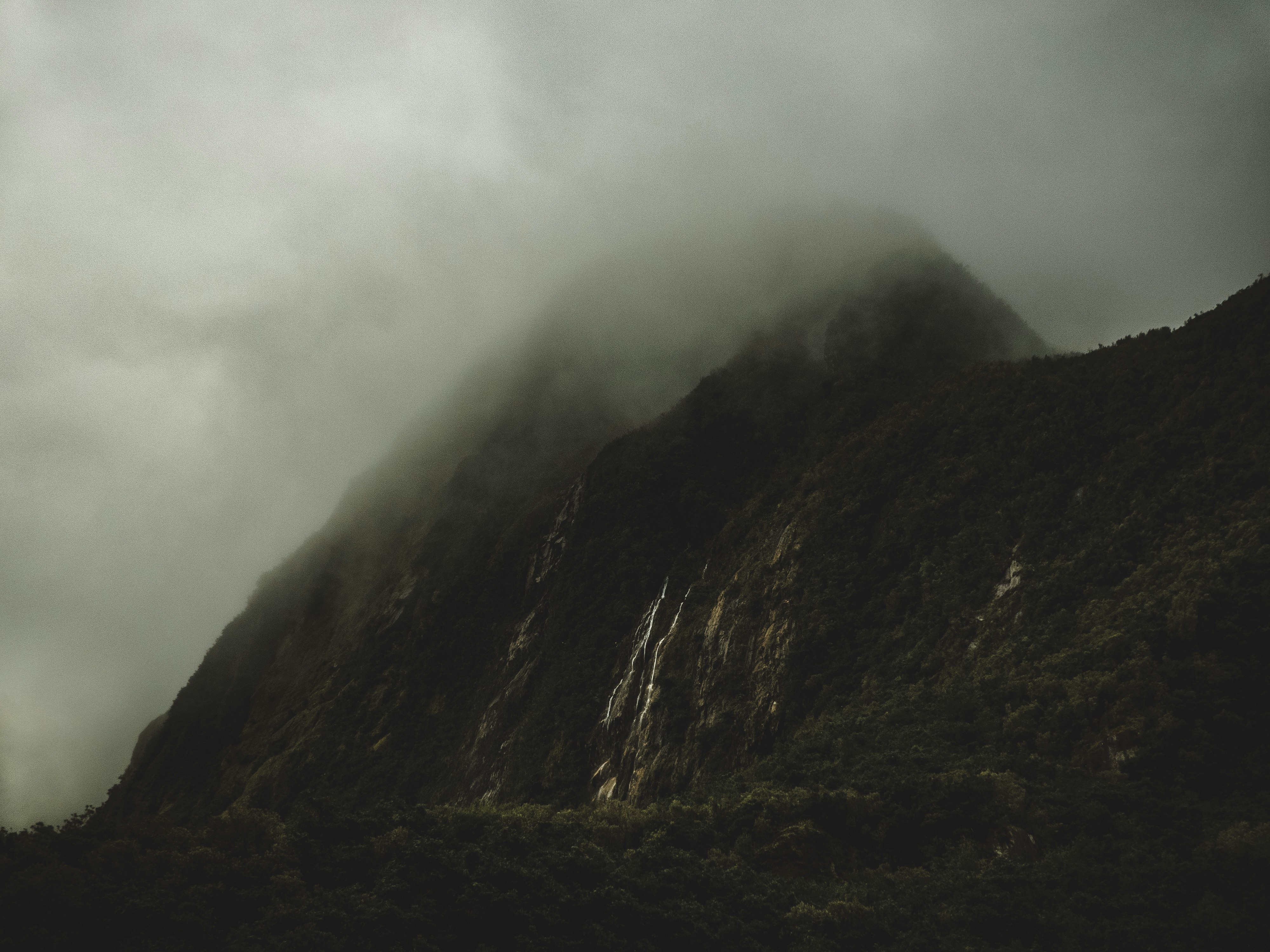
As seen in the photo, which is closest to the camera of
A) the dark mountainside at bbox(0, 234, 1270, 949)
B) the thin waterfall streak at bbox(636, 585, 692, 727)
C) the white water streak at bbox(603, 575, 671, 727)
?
the dark mountainside at bbox(0, 234, 1270, 949)

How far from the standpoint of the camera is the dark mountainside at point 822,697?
1459 cm

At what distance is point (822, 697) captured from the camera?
3244 centimetres

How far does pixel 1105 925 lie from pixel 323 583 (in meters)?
91.9

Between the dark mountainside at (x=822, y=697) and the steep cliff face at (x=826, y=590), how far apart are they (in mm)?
179

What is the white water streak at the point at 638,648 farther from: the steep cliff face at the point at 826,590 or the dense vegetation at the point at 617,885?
the dense vegetation at the point at 617,885

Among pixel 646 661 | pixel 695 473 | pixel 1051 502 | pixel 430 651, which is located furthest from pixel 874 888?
pixel 430 651

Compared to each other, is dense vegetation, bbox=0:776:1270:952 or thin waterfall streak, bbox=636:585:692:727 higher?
thin waterfall streak, bbox=636:585:692:727

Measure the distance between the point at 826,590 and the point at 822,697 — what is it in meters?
6.00

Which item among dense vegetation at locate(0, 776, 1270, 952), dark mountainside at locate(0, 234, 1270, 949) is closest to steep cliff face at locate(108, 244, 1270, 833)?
dark mountainside at locate(0, 234, 1270, 949)

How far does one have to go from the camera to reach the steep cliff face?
2219 centimetres

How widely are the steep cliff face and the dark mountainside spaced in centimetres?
18

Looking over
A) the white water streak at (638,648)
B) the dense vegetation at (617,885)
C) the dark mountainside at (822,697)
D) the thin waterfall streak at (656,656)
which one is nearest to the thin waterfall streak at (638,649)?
the white water streak at (638,648)

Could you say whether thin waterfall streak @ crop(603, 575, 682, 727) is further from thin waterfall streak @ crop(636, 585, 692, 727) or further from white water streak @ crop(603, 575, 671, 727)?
thin waterfall streak @ crop(636, 585, 692, 727)

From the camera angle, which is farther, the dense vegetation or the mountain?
the mountain
